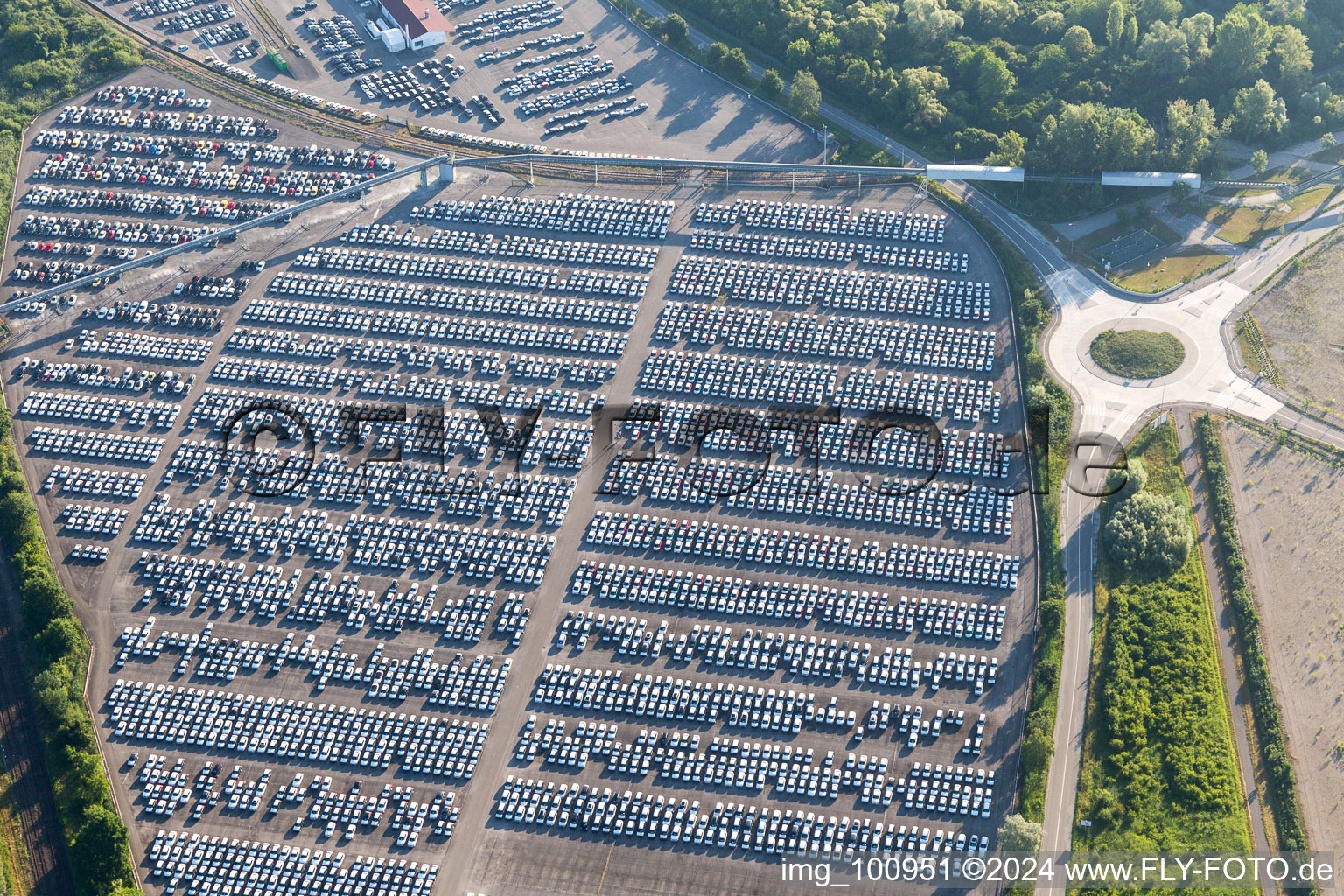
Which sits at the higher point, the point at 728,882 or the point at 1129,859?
the point at 1129,859

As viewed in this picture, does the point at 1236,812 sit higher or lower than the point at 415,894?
higher

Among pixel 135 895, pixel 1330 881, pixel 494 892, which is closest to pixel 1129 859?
pixel 1330 881

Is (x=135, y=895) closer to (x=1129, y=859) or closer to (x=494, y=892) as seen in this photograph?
(x=494, y=892)

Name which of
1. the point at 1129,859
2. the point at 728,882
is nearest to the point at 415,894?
the point at 728,882

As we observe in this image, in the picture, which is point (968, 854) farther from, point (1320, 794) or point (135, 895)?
point (135, 895)

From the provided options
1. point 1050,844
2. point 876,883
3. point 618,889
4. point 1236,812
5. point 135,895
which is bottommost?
point 135,895

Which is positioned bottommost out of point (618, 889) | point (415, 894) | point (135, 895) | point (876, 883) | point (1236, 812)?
point (135, 895)
